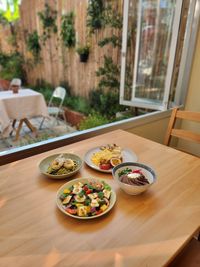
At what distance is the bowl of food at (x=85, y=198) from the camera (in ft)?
2.58

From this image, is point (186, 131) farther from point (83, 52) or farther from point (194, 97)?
point (83, 52)

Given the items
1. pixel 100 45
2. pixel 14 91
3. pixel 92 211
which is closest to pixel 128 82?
pixel 100 45

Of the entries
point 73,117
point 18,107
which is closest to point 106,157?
point 18,107

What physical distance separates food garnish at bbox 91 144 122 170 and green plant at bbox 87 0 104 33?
2807mm

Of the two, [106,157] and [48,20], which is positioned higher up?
[48,20]

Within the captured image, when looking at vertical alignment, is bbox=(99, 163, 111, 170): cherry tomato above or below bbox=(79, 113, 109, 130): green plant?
above

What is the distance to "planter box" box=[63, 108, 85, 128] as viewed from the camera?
3.78 m

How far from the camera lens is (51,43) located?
4.53 m

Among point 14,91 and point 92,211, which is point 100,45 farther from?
point 92,211

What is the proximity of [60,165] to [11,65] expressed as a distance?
5220mm

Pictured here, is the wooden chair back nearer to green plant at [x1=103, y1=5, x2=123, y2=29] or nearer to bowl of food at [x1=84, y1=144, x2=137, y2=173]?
bowl of food at [x1=84, y1=144, x2=137, y2=173]

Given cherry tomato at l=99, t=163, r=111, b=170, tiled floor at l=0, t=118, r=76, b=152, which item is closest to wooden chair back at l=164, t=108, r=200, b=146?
cherry tomato at l=99, t=163, r=111, b=170

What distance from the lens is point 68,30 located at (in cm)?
395

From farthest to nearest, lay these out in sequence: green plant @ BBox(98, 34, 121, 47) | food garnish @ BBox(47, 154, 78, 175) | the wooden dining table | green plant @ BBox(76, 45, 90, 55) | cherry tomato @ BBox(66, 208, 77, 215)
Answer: green plant @ BBox(76, 45, 90, 55) < green plant @ BBox(98, 34, 121, 47) < food garnish @ BBox(47, 154, 78, 175) < cherry tomato @ BBox(66, 208, 77, 215) < the wooden dining table
